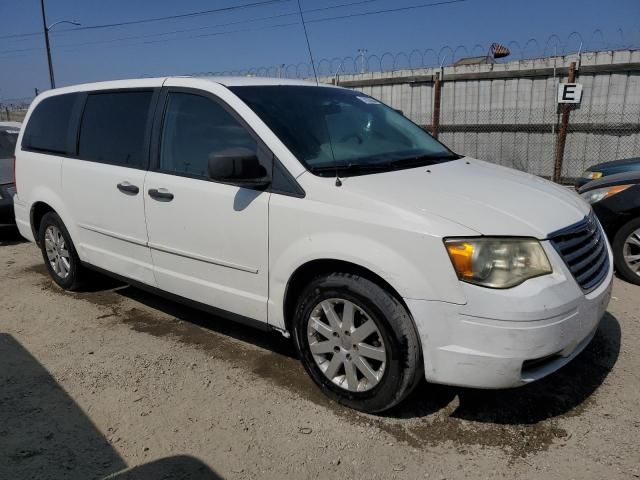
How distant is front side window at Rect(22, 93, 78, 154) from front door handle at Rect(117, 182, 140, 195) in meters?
0.98

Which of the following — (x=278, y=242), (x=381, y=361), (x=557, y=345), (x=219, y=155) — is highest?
(x=219, y=155)

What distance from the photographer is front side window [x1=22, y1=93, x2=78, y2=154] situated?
4570mm

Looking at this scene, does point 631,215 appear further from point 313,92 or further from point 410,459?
point 410,459

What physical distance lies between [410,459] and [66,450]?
5.65 ft

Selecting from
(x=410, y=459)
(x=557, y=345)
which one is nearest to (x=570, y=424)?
(x=557, y=345)

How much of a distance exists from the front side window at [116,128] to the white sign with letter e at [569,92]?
829 cm

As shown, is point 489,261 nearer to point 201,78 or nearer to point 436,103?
point 201,78

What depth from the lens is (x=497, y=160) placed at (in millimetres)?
11430

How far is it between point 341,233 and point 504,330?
35.8 inches

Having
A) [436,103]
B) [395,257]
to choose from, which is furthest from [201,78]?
[436,103]

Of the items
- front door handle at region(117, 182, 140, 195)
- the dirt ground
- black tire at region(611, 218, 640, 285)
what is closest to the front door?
front door handle at region(117, 182, 140, 195)

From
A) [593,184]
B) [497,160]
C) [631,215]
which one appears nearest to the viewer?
[631,215]

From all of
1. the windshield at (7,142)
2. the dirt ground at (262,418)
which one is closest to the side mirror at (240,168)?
the dirt ground at (262,418)

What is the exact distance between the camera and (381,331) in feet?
8.84
